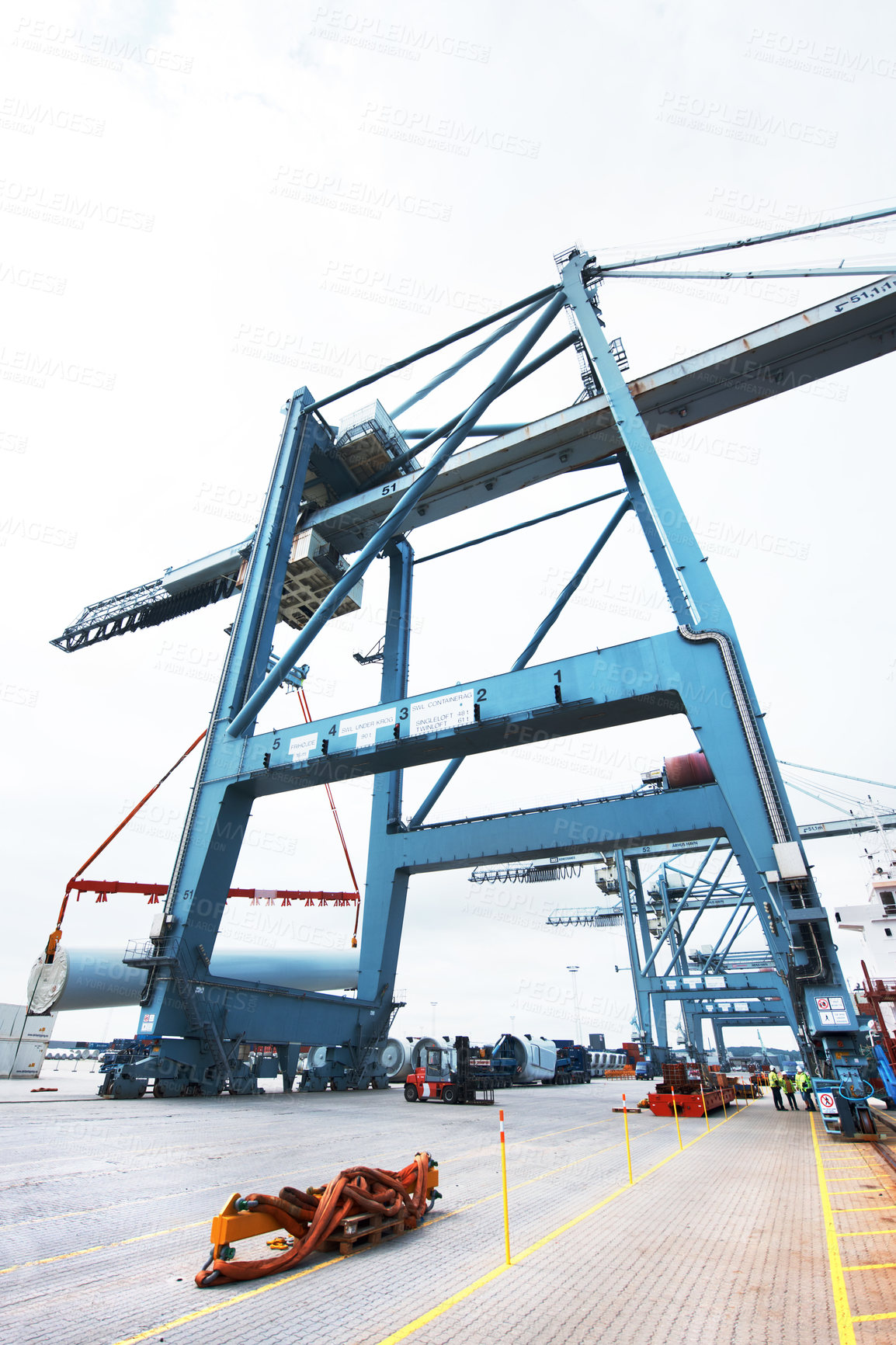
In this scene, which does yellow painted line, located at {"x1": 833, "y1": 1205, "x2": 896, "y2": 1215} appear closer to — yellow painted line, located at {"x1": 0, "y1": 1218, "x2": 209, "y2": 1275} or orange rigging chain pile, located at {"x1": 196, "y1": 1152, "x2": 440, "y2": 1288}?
orange rigging chain pile, located at {"x1": 196, "y1": 1152, "x2": 440, "y2": 1288}

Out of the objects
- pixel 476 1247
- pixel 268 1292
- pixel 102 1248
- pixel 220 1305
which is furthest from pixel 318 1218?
pixel 102 1248

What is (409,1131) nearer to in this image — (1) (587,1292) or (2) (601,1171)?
(2) (601,1171)

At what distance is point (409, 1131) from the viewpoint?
9.49 m

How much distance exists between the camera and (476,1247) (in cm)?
419

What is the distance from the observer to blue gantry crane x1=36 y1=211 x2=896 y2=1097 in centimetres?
1067

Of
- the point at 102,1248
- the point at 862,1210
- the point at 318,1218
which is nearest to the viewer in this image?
the point at 318,1218

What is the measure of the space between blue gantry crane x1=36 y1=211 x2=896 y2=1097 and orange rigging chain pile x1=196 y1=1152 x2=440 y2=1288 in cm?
723

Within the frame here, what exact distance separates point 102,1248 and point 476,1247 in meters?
2.40

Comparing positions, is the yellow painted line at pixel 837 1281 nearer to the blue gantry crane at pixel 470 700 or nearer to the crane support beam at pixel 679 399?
the blue gantry crane at pixel 470 700

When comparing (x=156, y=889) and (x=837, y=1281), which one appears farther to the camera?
(x=156, y=889)

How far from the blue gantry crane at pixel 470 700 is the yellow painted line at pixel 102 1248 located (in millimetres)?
8423

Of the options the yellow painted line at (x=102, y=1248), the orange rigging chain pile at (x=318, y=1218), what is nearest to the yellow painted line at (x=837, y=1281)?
the orange rigging chain pile at (x=318, y=1218)

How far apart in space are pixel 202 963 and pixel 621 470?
16.0 meters

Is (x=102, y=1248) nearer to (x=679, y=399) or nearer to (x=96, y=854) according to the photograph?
(x=679, y=399)
